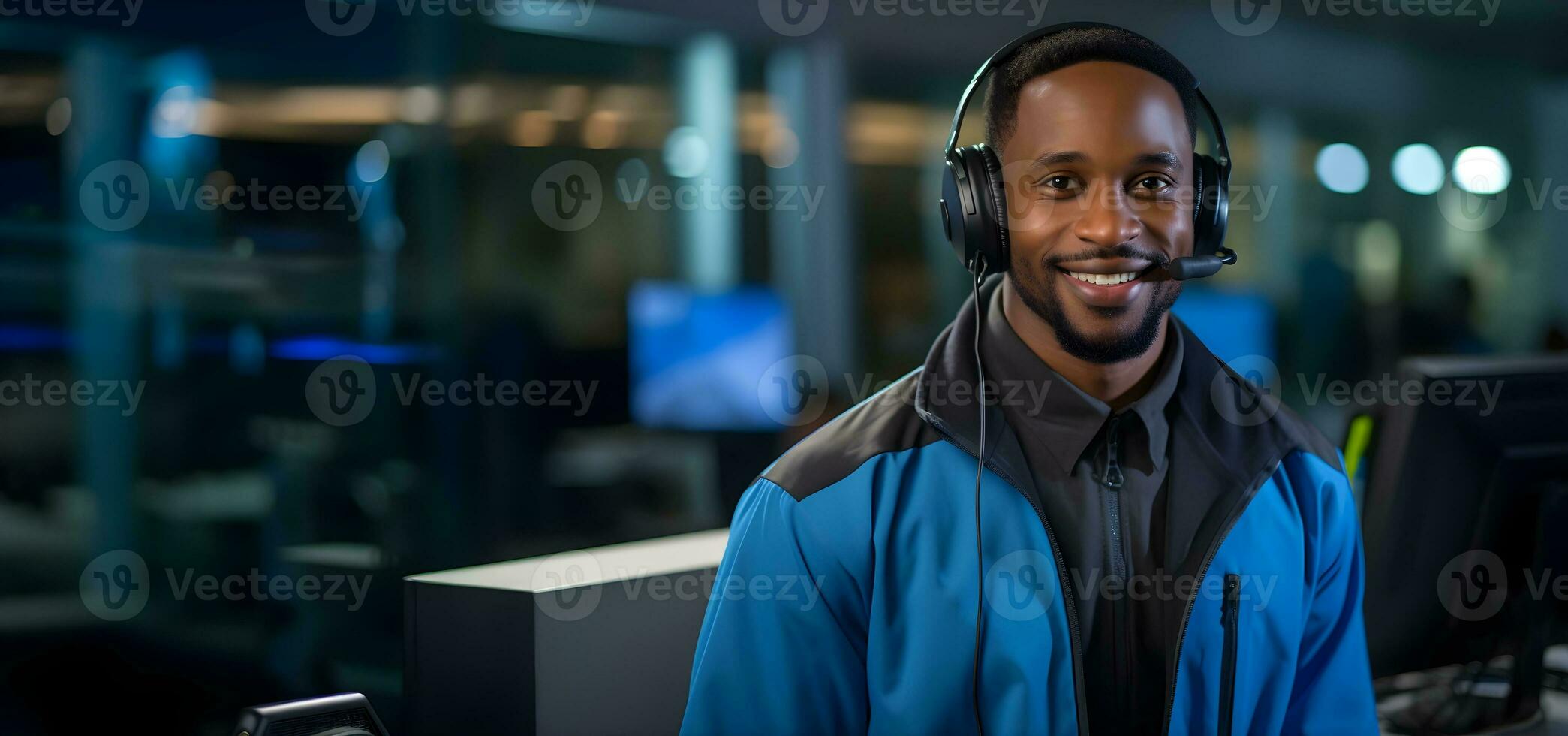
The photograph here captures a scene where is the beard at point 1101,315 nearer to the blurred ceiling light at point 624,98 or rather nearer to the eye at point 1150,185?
the eye at point 1150,185

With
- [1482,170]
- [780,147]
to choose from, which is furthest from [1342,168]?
[780,147]

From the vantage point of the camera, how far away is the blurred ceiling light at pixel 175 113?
138 inches

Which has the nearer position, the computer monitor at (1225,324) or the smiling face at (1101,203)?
the smiling face at (1101,203)

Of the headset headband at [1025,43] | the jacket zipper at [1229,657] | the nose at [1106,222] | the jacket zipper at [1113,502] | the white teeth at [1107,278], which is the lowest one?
the jacket zipper at [1229,657]

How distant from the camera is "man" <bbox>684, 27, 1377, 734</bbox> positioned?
1.12 metres

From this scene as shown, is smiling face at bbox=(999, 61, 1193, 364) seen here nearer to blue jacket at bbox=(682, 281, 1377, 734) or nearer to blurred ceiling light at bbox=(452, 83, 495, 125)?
blue jacket at bbox=(682, 281, 1377, 734)

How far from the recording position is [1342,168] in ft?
22.2

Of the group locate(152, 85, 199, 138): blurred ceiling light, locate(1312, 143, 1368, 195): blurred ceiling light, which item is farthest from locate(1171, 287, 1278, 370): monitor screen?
locate(1312, 143, 1368, 195): blurred ceiling light

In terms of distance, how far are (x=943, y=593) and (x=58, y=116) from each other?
3085 millimetres

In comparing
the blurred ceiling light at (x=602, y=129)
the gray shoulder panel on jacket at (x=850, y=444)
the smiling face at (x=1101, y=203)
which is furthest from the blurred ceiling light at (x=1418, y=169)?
the gray shoulder panel on jacket at (x=850, y=444)

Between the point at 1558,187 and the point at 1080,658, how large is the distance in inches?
307

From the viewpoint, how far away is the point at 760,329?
434 centimetres

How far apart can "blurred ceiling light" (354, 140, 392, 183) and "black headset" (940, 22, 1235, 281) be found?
118 inches

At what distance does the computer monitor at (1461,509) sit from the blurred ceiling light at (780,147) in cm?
354
